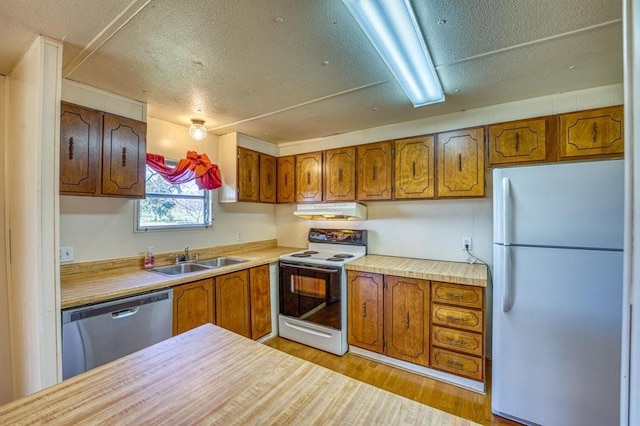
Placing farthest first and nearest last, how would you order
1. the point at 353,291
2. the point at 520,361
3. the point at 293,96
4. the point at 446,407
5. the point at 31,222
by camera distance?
the point at 353,291
the point at 293,96
the point at 446,407
the point at 520,361
the point at 31,222

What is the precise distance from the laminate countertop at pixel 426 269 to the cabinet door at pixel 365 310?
83 millimetres

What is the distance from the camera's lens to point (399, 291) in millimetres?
2477

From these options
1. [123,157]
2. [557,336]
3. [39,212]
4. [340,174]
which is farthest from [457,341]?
[123,157]

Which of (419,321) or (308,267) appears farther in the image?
(308,267)

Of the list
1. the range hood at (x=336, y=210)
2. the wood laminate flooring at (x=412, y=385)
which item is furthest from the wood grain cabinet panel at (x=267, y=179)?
the wood laminate flooring at (x=412, y=385)

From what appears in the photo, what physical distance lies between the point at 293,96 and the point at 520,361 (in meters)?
2.49

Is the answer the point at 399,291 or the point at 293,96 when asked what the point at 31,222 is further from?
the point at 399,291

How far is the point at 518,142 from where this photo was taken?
2.32 meters

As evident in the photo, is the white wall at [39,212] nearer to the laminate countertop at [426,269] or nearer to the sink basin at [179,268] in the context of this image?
the sink basin at [179,268]

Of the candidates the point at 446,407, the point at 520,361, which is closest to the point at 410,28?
the point at 520,361

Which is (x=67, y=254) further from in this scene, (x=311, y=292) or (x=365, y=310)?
(x=365, y=310)

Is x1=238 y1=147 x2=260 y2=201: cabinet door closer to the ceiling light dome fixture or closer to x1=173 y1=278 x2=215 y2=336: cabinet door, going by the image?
the ceiling light dome fixture

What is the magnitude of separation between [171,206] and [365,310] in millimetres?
2226

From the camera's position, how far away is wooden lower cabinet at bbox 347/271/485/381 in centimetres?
219
